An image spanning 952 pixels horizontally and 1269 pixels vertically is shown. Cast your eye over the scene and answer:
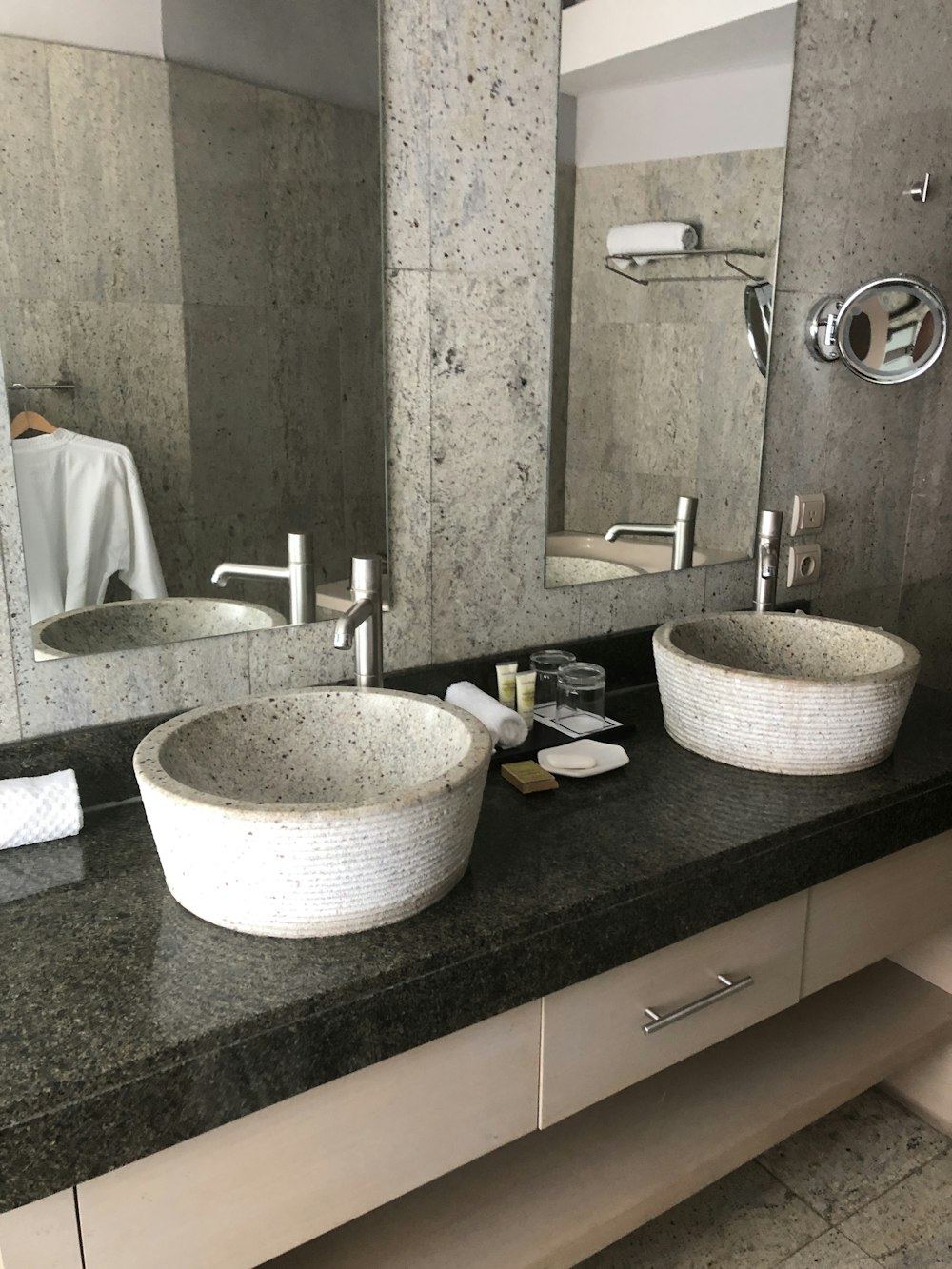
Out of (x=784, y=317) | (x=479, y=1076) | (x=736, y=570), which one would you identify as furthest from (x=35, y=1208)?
(x=784, y=317)

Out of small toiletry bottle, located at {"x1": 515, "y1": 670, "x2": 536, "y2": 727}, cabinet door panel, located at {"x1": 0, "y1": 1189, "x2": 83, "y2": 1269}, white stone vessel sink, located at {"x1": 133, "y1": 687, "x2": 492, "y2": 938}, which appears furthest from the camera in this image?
small toiletry bottle, located at {"x1": 515, "y1": 670, "x2": 536, "y2": 727}

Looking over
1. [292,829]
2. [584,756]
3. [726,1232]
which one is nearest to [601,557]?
[584,756]

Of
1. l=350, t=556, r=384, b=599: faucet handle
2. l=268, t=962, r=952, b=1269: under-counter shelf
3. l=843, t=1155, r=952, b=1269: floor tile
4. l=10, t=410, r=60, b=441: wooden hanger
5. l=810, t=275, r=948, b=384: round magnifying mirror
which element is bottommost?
l=843, t=1155, r=952, b=1269: floor tile

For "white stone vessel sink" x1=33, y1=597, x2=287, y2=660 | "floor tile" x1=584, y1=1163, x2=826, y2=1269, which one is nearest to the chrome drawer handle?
"floor tile" x1=584, y1=1163, x2=826, y2=1269

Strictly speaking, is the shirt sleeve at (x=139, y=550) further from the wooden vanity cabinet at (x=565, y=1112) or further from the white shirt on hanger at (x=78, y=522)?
the wooden vanity cabinet at (x=565, y=1112)

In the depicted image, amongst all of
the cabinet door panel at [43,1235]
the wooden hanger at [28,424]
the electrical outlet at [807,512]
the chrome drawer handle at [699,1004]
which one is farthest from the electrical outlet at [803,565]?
the cabinet door panel at [43,1235]

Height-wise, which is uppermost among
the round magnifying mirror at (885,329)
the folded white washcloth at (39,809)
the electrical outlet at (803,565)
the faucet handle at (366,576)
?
the round magnifying mirror at (885,329)

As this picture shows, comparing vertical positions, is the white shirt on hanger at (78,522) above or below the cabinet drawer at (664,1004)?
above

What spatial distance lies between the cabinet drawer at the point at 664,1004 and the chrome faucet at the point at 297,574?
0.62m

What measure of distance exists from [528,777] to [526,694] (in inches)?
8.4

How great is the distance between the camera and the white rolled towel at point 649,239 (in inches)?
63.1

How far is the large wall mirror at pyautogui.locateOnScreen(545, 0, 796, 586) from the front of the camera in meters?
1.54

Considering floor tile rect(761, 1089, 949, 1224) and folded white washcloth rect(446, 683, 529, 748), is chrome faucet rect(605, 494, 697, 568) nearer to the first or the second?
folded white washcloth rect(446, 683, 529, 748)

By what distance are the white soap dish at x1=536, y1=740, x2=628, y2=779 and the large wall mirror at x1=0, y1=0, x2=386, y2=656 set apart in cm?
37
